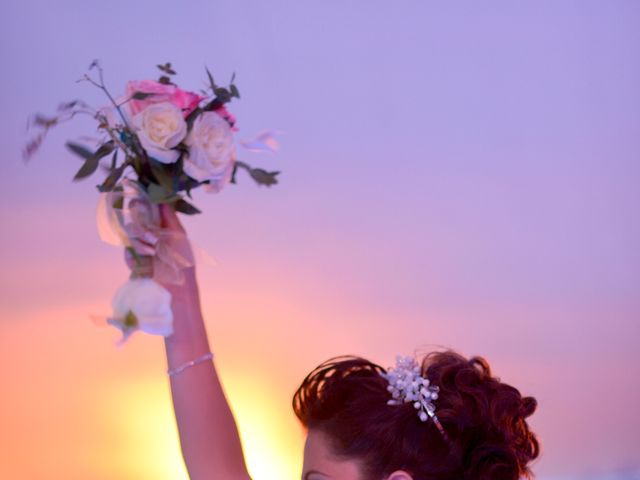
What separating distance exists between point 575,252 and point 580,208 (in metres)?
0.14

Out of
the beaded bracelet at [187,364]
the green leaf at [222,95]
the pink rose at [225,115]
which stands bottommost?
the beaded bracelet at [187,364]

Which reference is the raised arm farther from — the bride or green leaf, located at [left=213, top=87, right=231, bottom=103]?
green leaf, located at [left=213, top=87, right=231, bottom=103]

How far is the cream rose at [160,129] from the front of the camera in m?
1.35

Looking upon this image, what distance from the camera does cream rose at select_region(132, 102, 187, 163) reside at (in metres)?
1.35

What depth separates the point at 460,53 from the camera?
3.03m

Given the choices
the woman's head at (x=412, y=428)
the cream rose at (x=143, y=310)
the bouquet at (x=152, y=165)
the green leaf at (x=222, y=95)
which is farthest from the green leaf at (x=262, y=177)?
the woman's head at (x=412, y=428)

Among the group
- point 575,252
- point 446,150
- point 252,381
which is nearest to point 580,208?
point 575,252

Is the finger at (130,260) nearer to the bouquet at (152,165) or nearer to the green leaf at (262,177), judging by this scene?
the bouquet at (152,165)

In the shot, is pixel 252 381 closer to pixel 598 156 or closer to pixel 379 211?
pixel 379 211

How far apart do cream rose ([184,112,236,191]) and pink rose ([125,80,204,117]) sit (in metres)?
0.03

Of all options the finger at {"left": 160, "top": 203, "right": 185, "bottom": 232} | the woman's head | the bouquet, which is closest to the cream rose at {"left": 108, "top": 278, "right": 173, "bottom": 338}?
the bouquet

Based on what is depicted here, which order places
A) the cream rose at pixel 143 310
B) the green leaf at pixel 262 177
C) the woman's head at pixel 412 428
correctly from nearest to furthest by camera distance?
1. the cream rose at pixel 143 310
2. the green leaf at pixel 262 177
3. the woman's head at pixel 412 428

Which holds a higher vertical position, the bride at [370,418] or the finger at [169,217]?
the finger at [169,217]

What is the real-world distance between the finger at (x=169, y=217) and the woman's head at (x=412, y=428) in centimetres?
37
